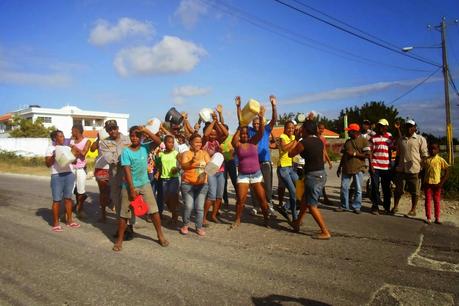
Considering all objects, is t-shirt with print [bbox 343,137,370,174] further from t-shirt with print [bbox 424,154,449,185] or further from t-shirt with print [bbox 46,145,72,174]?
t-shirt with print [bbox 46,145,72,174]

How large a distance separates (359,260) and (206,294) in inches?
83.6

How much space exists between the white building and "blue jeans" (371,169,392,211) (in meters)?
48.3

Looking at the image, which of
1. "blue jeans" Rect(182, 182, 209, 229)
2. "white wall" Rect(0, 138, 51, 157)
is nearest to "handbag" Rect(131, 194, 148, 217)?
"blue jeans" Rect(182, 182, 209, 229)

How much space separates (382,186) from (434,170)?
3.76ft

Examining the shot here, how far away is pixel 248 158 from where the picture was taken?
6.18m

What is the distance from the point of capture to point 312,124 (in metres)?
5.80

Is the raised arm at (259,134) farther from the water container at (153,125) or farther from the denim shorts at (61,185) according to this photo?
the denim shorts at (61,185)

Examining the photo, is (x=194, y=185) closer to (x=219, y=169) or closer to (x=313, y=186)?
(x=219, y=169)

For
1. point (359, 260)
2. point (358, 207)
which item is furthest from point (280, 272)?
point (358, 207)

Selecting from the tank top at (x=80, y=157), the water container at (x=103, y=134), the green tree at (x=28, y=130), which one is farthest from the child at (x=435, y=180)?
the green tree at (x=28, y=130)

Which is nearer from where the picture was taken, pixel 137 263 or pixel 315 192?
pixel 137 263

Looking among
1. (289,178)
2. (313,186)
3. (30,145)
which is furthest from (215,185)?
(30,145)

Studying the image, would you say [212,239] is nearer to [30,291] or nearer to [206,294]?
[206,294]

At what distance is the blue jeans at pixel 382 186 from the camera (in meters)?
7.36
